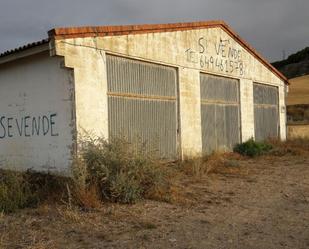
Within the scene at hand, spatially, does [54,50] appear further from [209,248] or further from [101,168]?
[209,248]

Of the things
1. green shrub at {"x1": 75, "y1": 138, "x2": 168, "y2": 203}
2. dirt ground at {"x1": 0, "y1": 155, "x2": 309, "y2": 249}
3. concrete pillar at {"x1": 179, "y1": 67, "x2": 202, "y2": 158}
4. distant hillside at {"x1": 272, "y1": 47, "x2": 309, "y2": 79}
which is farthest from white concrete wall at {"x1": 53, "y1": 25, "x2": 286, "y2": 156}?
distant hillside at {"x1": 272, "y1": 47, "x2": 309, "y2": 79}

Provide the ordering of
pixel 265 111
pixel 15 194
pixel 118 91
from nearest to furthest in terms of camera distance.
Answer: pixel 15 194 < pixel 118 91 < pixel 265 111

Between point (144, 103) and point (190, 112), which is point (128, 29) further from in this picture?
point (190, 112)

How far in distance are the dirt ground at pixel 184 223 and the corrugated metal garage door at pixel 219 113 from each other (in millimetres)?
5530

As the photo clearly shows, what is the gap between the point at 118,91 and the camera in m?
11.5

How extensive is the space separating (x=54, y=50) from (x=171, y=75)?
5.02 meters

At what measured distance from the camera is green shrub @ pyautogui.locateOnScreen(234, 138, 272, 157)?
17.2m

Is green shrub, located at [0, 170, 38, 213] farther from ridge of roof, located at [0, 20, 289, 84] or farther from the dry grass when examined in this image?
the dry grass

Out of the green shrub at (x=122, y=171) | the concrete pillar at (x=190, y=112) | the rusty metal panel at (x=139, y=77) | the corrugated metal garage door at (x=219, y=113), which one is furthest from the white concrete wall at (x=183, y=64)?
the green shrub at (x=122, y=171)

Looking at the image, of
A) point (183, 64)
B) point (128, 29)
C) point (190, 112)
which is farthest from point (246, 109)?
point (128, 29)

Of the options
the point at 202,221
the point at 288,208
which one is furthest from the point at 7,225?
the point at 288,208

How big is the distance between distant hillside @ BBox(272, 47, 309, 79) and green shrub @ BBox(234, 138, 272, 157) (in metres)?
62.7

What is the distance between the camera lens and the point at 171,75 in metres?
13.9

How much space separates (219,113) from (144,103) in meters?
5.02
